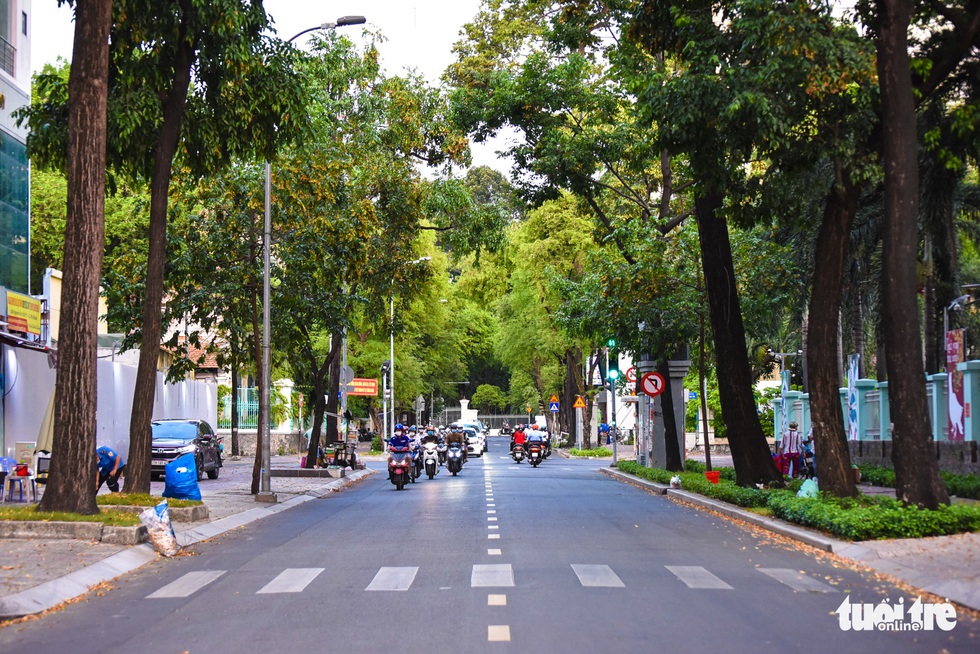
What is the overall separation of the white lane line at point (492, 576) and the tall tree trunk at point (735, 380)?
454 inches

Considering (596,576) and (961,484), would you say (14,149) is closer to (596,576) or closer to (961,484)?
(596,576)

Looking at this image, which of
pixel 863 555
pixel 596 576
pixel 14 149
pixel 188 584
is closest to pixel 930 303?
pixel 863 555

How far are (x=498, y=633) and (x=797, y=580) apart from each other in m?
4.62

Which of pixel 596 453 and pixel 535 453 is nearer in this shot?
pixel 535 453

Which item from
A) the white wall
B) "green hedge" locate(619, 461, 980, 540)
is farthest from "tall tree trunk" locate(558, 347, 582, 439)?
"green hedge" locate(619, 461, 980, 540)

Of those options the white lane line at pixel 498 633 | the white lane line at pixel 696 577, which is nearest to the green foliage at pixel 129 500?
the white lane line at pixel 696 577

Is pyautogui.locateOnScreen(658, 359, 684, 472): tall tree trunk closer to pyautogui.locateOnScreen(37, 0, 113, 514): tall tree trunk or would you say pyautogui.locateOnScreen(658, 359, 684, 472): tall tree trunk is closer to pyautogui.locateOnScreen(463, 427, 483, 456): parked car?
pyautogui.locateOnScreen(37, 0, 113, 514): tall tree trunk

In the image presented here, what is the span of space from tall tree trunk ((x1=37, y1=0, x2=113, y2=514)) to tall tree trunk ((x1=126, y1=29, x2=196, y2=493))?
2708mm

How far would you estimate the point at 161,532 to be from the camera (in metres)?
15.1

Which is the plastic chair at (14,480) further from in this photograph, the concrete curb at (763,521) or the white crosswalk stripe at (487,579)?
the concrete curb at (763,521)

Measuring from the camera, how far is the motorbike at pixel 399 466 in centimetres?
2995

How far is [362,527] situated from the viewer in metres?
18.7

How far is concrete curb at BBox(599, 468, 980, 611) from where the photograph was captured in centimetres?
1097

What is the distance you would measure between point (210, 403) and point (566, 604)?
44.3m
